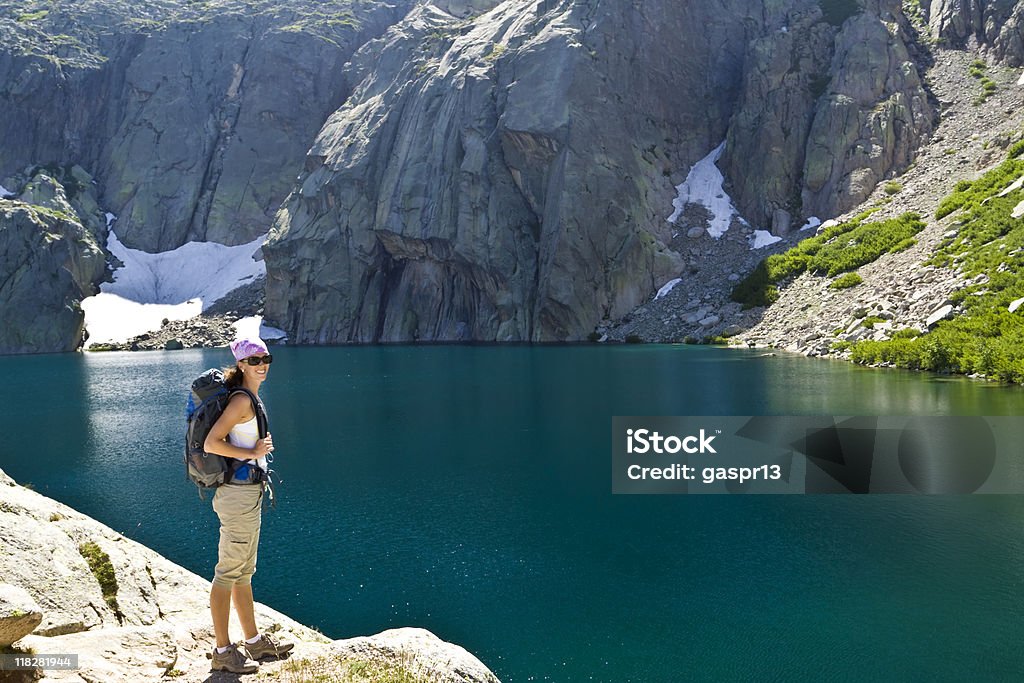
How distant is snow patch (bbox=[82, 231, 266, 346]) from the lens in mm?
111688

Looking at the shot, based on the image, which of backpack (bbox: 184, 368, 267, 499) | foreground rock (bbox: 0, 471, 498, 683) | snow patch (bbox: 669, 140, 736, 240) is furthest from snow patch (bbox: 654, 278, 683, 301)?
backpack (bbox: 184, 368, 267, 499)

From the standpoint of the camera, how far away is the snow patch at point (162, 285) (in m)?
112

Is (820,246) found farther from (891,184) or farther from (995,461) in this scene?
(995,461)

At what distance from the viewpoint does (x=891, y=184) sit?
265 ft

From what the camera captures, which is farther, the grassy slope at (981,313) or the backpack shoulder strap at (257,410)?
the grassy slope at (981,313)

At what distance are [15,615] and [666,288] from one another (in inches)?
3294

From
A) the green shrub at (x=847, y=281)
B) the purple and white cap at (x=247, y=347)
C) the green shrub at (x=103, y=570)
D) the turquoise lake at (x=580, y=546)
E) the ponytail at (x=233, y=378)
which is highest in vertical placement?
the green shrub at (x=847, y=281)

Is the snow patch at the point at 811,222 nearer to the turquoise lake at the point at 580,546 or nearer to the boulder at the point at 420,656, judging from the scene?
the turquoise lake at the point at 580,546

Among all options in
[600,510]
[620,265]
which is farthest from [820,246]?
[600,510]

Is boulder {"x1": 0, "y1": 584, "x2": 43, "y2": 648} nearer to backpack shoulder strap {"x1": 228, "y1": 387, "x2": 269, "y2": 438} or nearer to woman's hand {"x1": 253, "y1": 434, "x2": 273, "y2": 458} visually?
woman's hand {"x1": 253, "y1": 434, "x2": 273, "y2": 458}

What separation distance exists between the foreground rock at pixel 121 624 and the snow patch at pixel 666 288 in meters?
78.4

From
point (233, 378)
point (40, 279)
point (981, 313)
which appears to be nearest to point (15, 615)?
point (233, 378)

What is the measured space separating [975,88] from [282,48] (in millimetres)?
116979
